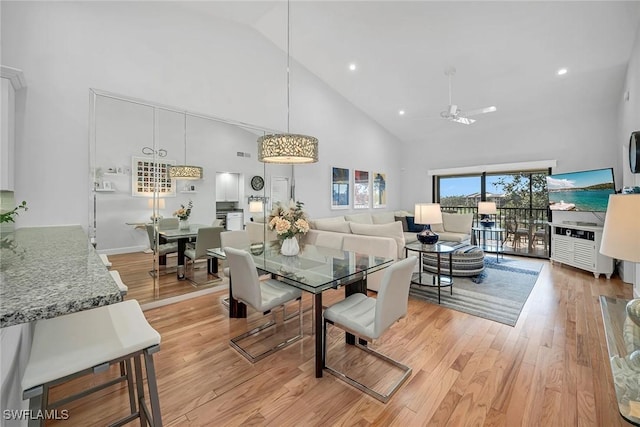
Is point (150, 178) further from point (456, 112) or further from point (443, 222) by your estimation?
point (443, 222)

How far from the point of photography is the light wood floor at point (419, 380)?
165cm

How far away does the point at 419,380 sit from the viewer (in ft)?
6.46

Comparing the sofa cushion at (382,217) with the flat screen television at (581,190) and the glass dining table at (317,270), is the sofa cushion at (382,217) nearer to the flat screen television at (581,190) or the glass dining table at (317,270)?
the flat screen television at (581,190)

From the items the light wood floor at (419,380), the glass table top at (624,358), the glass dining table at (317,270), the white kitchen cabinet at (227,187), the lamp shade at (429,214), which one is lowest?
the light wood floor at (419,380)

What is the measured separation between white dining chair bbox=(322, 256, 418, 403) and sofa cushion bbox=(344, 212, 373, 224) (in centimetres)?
376

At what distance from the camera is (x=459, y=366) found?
83.5 inches

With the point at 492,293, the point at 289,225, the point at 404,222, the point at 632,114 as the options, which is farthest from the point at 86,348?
the point at 404,222

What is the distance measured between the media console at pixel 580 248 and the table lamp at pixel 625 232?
3.98m

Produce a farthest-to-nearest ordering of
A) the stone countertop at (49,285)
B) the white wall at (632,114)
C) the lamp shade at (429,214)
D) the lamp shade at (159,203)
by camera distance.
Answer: the lamp shade at (429,214) → the lamp shade at (159,203) → the white wall at (632,114) → the stone countertop at (49,285)

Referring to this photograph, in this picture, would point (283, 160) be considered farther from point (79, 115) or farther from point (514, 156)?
point (514, 156)

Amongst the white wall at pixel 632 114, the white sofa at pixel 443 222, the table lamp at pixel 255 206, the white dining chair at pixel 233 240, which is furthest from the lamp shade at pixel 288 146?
the white wall at pixel 632 114

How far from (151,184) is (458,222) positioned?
5.84m

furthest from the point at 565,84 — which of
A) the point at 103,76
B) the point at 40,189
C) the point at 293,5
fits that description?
the point at 40,189

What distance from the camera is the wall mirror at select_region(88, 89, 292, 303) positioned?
3.04m
